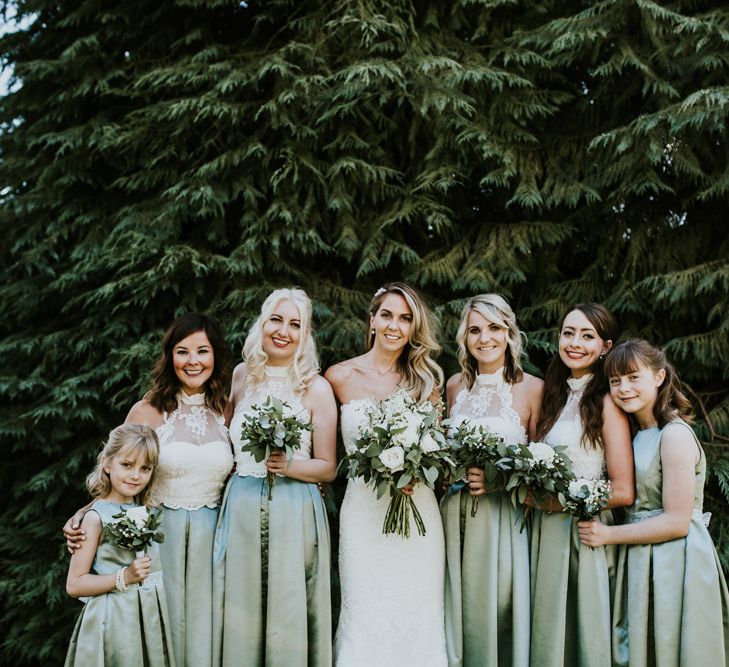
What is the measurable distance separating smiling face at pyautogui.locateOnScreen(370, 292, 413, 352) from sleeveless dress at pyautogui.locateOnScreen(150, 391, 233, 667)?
1287 mm

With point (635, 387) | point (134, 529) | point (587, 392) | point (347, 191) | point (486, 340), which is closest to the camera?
point (134, 529)

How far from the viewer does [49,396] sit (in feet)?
21.8

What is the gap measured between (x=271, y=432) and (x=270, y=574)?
0.96 meters

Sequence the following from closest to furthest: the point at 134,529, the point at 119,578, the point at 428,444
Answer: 1. the point at 134,529
2. the point at 119,578
3. the point at 428,444

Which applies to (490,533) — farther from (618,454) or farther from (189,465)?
(189,465)

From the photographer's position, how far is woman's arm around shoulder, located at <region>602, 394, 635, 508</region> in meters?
4.31

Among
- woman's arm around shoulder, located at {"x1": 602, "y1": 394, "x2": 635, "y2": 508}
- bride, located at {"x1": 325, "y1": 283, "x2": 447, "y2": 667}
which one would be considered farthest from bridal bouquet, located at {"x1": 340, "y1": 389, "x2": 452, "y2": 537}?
woman's arm around shoulder, located at {"x1": 602, "y1": 394, "x2": 635, "y2": 508}

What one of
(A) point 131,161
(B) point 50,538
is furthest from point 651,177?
(B) point 50,538

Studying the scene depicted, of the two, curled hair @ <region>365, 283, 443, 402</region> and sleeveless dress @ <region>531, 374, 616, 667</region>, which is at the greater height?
curled hair @ <region>365, 283, 443, 402</region>

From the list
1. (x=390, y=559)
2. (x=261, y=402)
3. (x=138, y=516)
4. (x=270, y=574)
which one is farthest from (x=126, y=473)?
(x=390, y=559)

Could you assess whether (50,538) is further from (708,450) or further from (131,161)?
(708,450)

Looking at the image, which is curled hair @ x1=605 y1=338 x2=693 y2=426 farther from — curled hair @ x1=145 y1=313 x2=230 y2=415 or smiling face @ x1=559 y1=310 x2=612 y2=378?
curled hair @ x1=145 y1=313 x2=230 y2=415

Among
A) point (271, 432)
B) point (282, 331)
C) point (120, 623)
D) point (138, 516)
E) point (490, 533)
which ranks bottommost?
point (120, 623)

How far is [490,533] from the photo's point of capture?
177 inches
